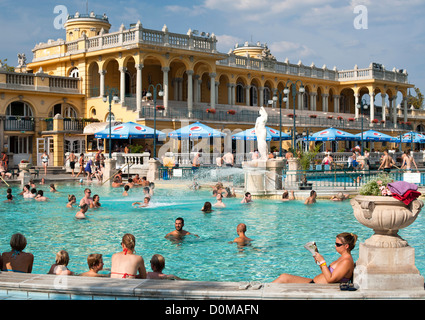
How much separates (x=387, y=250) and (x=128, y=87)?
4001 centimetres

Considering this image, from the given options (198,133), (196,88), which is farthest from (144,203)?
(196,88)

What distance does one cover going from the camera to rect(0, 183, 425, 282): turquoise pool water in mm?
10836

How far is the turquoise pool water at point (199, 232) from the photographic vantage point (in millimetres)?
10836

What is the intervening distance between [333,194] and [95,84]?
1030 inches

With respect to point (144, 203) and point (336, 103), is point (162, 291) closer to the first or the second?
point (144, 203)

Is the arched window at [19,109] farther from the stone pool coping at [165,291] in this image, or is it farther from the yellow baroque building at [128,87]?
the stone pool coping at [165,291]

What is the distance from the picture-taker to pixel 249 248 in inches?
486

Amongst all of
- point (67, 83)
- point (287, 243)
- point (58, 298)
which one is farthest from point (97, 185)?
point (58, 298)

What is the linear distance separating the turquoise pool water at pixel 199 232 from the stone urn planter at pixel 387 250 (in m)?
3.36

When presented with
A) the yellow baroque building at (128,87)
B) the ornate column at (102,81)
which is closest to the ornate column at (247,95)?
the yellow baroque building at (128,87)

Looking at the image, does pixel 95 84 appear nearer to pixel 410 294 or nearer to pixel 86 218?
pixel 86 218

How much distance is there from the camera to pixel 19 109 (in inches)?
1513

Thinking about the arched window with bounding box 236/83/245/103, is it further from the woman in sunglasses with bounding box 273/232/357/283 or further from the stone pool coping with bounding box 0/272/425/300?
the stone pool coping with bounding box 0/272/425/300

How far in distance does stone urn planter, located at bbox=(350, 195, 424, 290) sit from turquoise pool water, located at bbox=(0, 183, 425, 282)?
11.0 feet
